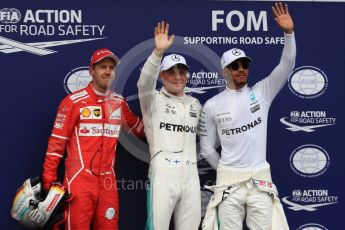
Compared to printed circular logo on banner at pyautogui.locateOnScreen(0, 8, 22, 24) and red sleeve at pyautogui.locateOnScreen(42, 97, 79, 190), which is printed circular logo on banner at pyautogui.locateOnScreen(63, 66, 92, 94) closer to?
red sleeve at pyautogui.locateOnScreen(42, 97, 79, 190)

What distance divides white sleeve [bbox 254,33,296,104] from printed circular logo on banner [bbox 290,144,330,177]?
32.1 inches

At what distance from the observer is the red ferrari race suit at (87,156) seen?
13.0 ft

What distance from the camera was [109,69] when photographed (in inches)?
166

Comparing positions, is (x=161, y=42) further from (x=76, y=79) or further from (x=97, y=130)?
(x=76, y=79)

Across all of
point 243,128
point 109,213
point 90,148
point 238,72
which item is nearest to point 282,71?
point 238,72

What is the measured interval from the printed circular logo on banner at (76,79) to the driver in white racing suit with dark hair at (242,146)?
1058 mm

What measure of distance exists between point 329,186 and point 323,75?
968 millimetres

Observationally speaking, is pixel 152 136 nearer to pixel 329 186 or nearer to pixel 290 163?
pixel 290 163

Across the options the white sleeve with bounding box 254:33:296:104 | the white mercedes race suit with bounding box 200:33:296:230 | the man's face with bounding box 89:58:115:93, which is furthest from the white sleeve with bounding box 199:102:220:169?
the man's face with bounding box 89:58:115:93

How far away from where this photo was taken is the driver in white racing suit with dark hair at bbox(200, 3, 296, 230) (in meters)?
3.91

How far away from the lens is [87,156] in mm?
4039

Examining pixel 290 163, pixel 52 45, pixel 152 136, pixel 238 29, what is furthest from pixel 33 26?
pixel 290 163

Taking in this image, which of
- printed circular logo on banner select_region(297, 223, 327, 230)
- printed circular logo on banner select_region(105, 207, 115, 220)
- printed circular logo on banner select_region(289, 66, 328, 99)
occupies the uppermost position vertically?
printed circular logo on banner select_region(289, 66, 328, 99)

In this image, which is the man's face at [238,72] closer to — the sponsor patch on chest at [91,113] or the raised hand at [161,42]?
the raised hand at [161,42]
